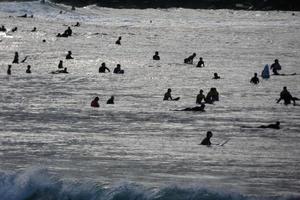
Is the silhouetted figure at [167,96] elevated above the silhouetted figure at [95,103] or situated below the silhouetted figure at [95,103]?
above

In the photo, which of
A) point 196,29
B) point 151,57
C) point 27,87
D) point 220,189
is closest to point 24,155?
point 220,189

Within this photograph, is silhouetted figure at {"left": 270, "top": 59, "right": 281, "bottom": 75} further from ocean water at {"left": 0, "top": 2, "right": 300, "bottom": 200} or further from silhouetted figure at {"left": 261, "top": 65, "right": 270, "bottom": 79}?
silhouetted figure at {"left": 261, "top": 65, "right": 270, "bottom": 79}

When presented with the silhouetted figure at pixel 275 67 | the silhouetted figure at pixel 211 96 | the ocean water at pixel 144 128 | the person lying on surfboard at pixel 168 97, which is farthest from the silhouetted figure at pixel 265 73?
the silhouetted figure at pixel 211 96

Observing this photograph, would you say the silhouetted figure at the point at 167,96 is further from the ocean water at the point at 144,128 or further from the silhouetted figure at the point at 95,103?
the silhouetted figure at the point at 95,103

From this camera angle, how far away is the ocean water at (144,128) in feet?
58.3

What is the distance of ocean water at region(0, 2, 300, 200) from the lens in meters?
17.8

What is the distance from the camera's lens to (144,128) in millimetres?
26609

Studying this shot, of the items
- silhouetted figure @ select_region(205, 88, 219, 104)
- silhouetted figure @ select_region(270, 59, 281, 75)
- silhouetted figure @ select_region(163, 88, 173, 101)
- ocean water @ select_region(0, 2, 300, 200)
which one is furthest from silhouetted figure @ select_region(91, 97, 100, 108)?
silhouetted figure @ select_region(270, 59, 281, 75)

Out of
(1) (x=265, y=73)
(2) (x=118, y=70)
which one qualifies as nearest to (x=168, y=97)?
(1) (x=265, y=73)

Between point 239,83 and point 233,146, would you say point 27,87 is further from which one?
point 233,146

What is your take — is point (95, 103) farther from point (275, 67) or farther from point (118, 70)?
point (275, 67)

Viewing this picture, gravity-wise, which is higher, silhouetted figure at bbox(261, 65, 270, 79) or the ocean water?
silhouetted figure at bbox(261, 65, 270, 79)

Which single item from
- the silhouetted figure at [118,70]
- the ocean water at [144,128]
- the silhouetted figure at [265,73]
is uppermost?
the silhouetted figure at [265,73]

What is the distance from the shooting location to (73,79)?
4169 cm
